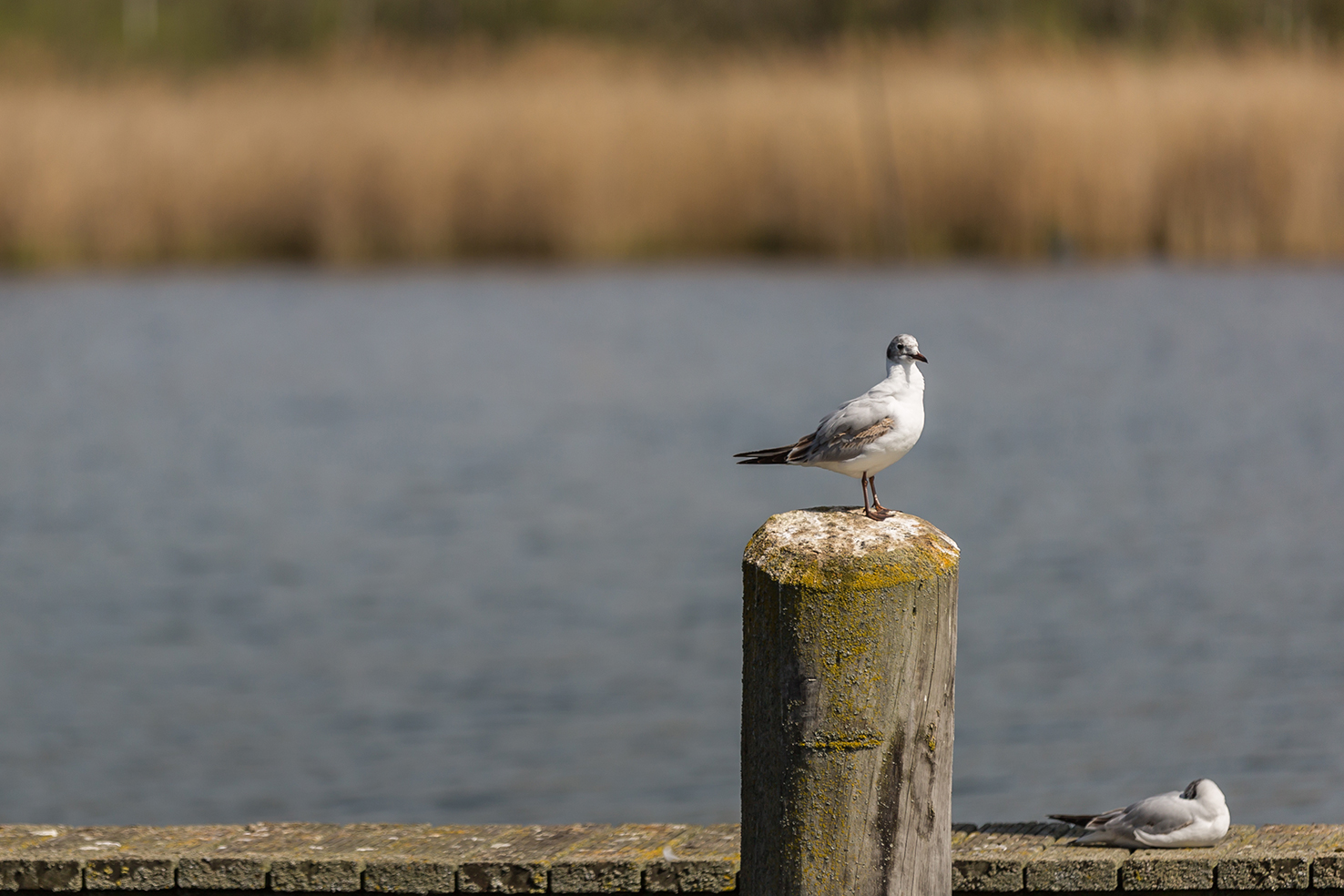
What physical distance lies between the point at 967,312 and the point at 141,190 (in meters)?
8.35

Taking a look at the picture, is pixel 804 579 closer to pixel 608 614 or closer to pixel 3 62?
pixel 608 614

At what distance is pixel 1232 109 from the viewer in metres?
15.4

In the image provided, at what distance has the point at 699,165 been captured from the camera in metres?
17.0

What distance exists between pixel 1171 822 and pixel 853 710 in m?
0.89

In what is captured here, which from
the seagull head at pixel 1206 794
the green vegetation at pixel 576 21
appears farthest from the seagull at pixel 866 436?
the green vegetation at pixel 576 21

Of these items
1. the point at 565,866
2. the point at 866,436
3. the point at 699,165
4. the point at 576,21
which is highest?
the point at 576,21

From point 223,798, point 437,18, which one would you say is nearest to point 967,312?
point 223,798

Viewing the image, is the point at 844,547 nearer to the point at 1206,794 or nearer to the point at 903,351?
the point at 903,351

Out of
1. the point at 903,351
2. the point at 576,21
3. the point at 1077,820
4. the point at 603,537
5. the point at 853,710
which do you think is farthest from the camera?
the point at 576,21

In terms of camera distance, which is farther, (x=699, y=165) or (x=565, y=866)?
(x=699, y=165)

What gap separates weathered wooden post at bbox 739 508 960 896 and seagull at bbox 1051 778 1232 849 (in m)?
0.65

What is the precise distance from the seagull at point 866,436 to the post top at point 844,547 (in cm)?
15

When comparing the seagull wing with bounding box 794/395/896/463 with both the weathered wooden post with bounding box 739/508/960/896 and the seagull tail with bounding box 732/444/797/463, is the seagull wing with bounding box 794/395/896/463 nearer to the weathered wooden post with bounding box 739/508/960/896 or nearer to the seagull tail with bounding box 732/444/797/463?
the seagull tail with bounding box 732/444/797/463

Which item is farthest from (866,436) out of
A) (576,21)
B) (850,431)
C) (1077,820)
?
(576,21)
